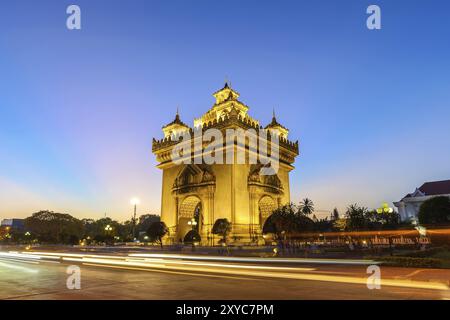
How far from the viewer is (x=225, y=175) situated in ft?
137

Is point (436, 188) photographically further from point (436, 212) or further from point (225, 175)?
point (225, 175)

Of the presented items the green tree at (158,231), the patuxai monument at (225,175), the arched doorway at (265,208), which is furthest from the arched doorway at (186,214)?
the arched doorway at (265,208)

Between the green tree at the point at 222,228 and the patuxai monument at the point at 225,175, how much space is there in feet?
5.58

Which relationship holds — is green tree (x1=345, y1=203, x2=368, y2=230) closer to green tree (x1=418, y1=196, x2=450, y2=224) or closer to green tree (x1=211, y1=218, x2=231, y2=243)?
green tree (x1=211, y1=218, x2=231, y2=243)

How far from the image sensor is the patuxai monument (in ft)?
134

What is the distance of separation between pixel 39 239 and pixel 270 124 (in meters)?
70.4

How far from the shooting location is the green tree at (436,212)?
5903cm

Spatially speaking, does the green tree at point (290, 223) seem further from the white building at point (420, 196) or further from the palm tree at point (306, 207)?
the white building at point (420, 196)

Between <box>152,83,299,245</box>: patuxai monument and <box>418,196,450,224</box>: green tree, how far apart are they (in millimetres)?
28758

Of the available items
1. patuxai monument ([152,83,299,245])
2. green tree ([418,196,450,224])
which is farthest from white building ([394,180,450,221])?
patuxai monument ([152,83,299,245])

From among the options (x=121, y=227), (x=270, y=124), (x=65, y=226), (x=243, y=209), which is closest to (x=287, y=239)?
(x=243, y=209)

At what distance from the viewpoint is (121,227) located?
378 ft

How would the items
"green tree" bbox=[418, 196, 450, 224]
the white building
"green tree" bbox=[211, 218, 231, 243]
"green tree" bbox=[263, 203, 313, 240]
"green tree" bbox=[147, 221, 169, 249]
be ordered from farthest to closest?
the white building
"green tree" bbox=[418, 196, 450, 224]
"green tree" bbox=[147, 221, 169, 249]
"green tree" bbox=[211, 218, 231, 243]
"green tree" bbox=[263, 203, 313, 240]

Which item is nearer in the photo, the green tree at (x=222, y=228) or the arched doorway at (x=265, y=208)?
the green tree at (x=222, y=228)
